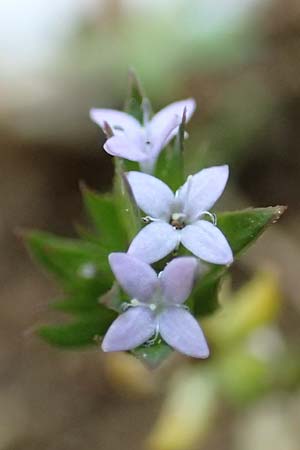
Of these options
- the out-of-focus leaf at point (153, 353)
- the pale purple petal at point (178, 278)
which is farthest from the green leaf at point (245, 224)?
the out-of-focus leaf at point (153, 353)

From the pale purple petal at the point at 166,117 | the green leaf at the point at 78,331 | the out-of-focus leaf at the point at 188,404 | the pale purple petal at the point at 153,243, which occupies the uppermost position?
the pale purple petal at the point at 166,117

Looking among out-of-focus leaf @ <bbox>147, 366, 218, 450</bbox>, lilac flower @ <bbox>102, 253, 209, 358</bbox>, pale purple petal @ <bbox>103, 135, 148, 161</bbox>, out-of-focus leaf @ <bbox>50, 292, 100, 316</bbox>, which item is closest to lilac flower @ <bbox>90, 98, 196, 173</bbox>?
pale purple petal @ <bbox>103, 135, 148, 161</bbox>

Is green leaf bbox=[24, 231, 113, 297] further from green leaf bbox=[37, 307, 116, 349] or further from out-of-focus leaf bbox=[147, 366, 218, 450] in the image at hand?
out-of-focus leaf bbox=[147, 366, 218, 450]

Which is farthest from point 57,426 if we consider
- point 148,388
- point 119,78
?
point 119,78

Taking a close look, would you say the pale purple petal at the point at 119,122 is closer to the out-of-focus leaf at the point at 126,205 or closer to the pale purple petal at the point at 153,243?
the out-of-focus leaf at the point at 126,205

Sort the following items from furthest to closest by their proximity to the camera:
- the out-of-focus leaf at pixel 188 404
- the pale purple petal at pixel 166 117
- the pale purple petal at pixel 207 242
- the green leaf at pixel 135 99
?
the out-of-focus leaf at pixel 188 404
the green leaf at pixel 135 99
the pale purple petal at pixel 166 117
the pale purple petal at pixel 207 242

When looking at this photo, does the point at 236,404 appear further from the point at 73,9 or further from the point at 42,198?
the point at 73,9
